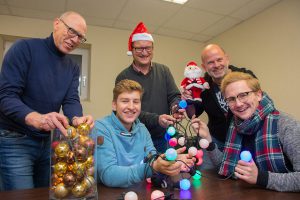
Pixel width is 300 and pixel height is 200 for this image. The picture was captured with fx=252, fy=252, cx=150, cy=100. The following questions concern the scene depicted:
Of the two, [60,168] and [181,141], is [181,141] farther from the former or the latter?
[60,168]

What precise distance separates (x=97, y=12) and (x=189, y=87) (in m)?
1.96

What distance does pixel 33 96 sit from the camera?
4.24 ft

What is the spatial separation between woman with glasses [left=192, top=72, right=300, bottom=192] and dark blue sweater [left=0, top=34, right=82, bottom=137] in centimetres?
74

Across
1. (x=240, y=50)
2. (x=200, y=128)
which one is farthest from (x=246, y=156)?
(x=240, y=50)

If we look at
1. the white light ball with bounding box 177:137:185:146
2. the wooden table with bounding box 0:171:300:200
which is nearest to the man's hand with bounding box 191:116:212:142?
the white light ball with bounding box 177:137:185:146

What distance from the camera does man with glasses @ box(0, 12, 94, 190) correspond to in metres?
1.18

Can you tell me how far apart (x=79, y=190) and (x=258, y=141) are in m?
0.79

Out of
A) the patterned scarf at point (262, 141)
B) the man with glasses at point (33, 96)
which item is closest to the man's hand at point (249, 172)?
the patterned scarf at point (262, 141)

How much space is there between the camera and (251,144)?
46.5 inches

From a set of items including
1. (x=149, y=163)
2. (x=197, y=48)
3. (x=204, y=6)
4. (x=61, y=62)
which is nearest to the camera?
(x=149, y=163)

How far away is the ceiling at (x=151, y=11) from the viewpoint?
290 centimetres

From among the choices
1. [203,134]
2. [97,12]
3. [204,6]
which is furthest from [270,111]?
[97,12]

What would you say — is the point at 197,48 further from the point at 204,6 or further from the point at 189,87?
the point at 189,87

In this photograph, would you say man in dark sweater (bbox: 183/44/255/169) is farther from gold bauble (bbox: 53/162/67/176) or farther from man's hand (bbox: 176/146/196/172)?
gold bauble (bbox: 53/162/67/176)
